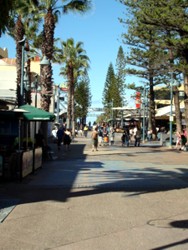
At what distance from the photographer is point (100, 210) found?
9461mm

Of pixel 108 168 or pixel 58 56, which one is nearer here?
pixel 108 168

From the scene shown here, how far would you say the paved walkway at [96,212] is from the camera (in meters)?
6.96

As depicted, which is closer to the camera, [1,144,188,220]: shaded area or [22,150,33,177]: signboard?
[1,144,188,220]: shaded area

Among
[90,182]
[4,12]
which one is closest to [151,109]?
[90,182]

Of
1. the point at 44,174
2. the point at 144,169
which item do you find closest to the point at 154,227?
the point at 44,174

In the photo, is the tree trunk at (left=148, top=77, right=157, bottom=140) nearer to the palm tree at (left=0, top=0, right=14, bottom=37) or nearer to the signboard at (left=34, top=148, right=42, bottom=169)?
the signboard at (left=34, top=148, right=42, bottom=169)

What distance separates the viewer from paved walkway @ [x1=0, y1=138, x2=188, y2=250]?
6957mm

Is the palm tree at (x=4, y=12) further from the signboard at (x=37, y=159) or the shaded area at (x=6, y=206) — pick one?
the signboard at (x=37, y=159)

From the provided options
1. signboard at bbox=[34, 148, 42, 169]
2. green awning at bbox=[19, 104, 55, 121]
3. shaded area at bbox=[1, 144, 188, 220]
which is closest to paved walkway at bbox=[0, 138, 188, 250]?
shaded area at bbox=[1, 144, 188, 220]

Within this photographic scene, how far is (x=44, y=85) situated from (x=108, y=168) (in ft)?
24.0

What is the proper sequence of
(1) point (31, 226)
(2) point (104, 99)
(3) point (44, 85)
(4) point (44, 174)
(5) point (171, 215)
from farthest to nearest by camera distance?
(2) point (104, 99) < (3) point (44, 85) < (4) point (44, 174) < (5) point (171, 215) < (1) point (31, 226)

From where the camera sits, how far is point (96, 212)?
9258 millimetres

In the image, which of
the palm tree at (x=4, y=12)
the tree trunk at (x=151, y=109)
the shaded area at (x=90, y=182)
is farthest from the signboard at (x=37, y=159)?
the tree trunk at (x=151, y=109)

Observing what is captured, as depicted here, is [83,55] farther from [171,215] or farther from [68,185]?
[171,215]
